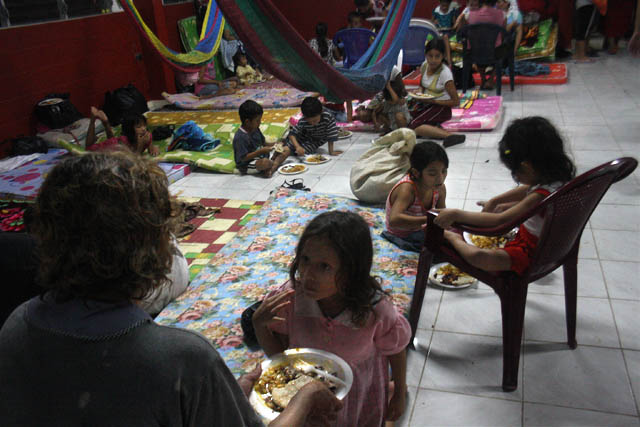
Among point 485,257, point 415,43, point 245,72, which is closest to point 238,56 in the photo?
point 245,72

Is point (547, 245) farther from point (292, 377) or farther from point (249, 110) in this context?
point (249, 110)

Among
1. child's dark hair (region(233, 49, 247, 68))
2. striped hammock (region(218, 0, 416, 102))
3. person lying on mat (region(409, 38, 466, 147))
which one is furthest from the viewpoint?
child's dark hair (region(233, 49, 247, 68))

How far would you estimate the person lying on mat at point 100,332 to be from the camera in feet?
2.63

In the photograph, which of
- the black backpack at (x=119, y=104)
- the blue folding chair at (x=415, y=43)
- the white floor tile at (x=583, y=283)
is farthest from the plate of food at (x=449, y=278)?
the blue folding chair at (x=415, y=43)

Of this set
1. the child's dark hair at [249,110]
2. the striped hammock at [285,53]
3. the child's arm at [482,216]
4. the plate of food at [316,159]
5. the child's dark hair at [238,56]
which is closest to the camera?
the child's arm at [482,216]

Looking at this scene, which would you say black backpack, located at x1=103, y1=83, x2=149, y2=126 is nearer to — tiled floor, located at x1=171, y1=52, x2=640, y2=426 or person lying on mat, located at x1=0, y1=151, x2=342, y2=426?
tiled floor, located at x1=171, y1=52, x2=640, y2=426

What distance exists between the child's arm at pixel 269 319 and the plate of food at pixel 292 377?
0.13 meters

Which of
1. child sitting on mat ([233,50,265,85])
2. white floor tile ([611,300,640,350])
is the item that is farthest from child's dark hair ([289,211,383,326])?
child sitting on mat ([233,50,265,85])

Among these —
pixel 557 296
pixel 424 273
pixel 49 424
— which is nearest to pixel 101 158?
pixel 49 424

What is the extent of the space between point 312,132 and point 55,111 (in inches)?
110

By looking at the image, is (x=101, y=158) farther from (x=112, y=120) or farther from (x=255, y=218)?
(x=112, y=120)

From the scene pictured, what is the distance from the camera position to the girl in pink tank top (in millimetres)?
2594

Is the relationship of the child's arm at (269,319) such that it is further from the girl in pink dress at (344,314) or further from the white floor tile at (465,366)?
the white floor tile at (465,366)

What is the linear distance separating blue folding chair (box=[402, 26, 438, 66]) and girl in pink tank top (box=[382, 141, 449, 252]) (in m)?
4.89
